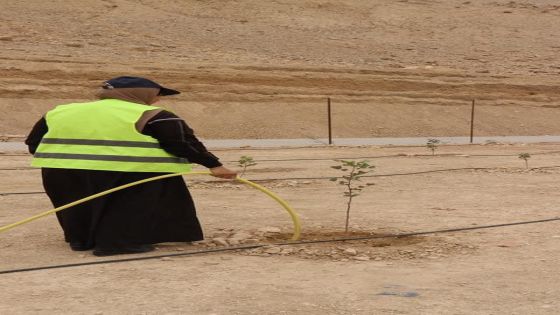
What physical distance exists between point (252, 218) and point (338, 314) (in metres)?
3.24

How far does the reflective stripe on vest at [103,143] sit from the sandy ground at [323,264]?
641mm

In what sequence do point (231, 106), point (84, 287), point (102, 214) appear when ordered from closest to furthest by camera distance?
point (84, 287), point (102, 214), point (231, 106)

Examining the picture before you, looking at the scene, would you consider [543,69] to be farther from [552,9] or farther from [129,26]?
[129,26]

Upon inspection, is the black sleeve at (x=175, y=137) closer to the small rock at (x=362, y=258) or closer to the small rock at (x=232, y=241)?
the small rock at (x=232, y=241)

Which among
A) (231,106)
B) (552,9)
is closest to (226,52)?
(231,106)

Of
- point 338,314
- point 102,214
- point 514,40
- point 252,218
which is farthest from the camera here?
point 514,40

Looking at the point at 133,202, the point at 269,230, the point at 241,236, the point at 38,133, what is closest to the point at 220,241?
the point at 241,236

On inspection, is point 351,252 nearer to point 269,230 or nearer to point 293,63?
point 269,230

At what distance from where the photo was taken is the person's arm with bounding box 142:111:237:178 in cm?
643

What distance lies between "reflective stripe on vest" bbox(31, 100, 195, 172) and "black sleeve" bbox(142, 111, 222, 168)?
0.06m

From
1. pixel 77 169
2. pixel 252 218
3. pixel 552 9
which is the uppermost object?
pixel 552 9

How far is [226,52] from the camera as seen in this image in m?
28.0

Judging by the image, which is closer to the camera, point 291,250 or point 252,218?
point 291,250

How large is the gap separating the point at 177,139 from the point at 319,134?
15.4 metres
